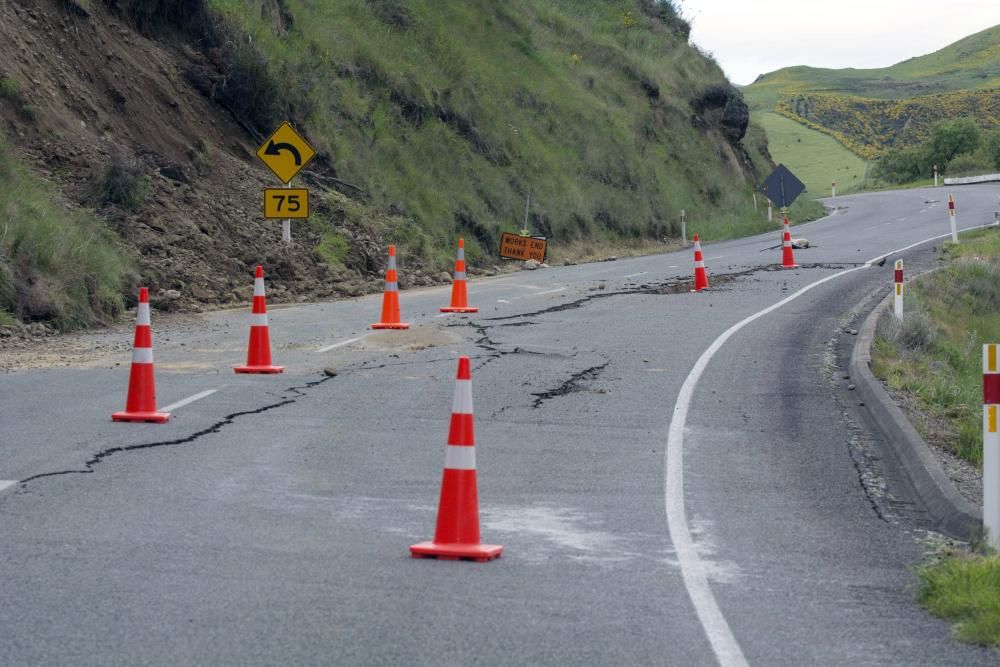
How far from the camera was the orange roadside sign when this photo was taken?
29.7 meters

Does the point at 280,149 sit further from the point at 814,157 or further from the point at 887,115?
the point at 887,115

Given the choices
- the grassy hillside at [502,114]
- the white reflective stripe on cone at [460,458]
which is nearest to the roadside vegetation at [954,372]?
the white reflective stripe on cone at [460,458]

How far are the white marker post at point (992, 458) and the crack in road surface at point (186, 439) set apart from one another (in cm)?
539

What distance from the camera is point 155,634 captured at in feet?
18.0

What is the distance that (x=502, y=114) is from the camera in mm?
41062

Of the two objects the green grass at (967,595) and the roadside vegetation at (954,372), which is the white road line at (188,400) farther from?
the green grass at (967,595)

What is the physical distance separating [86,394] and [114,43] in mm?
15488

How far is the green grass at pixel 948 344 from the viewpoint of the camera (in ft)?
38.5

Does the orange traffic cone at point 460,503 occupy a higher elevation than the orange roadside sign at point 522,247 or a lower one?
lower

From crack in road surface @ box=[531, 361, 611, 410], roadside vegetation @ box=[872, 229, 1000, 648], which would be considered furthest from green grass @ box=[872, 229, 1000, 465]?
crack in road surface @ box=[531, 361, 611, 410]

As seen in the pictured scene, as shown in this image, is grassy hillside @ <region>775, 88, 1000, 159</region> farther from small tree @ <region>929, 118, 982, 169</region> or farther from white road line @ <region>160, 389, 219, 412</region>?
white road line @ <region>160, 389, 219, 412</region>

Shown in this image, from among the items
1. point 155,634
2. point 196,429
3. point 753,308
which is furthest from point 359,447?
point 753,308

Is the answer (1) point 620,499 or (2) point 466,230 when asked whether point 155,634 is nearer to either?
(1) point 620,499

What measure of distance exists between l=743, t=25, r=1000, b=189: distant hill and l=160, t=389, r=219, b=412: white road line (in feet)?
291
